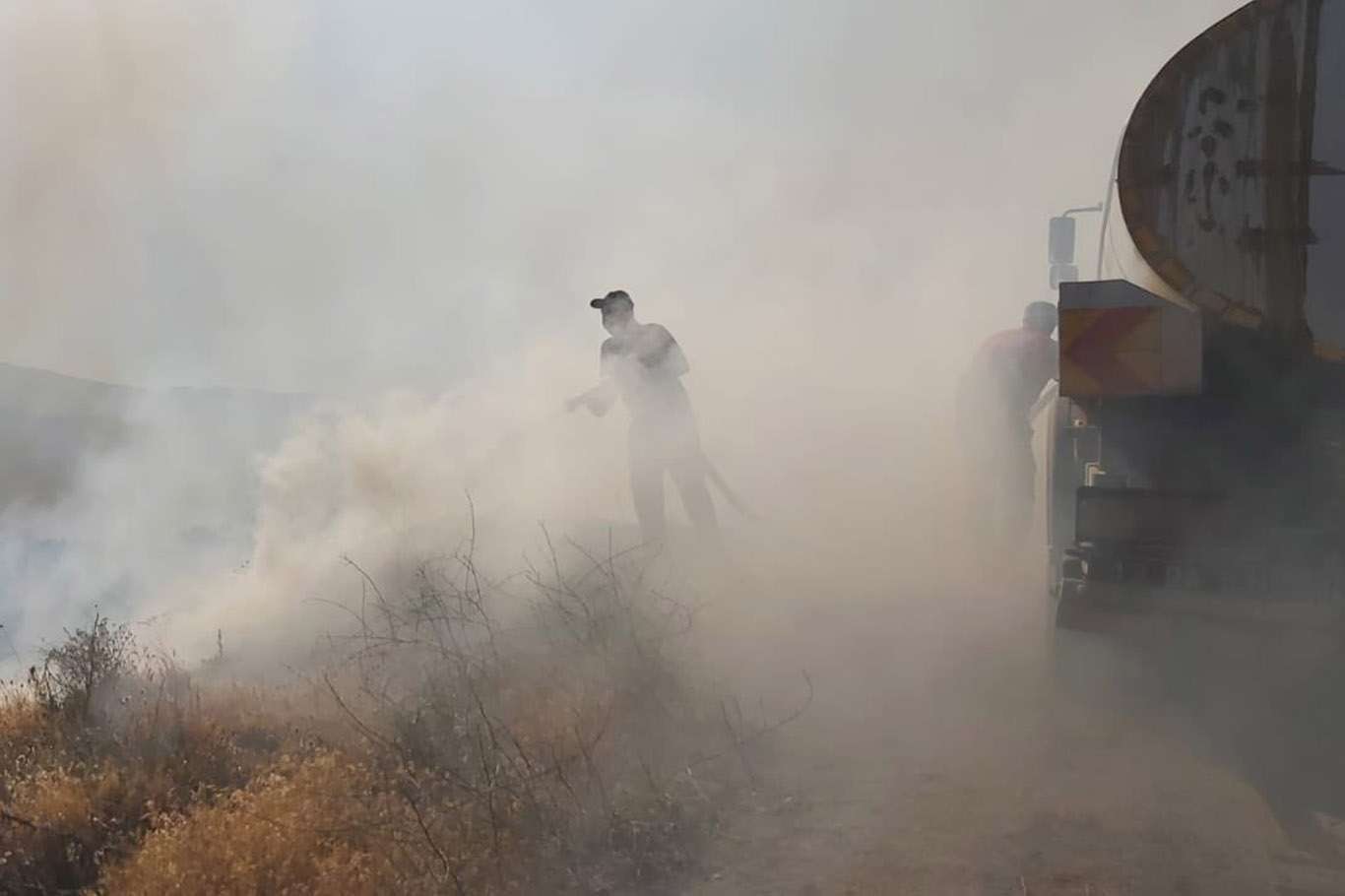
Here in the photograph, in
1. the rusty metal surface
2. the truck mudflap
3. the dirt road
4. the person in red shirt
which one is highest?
the rusty metal surface

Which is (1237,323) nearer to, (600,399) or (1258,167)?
(1258,167)

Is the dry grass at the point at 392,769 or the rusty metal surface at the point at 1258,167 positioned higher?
the rusty metal surface at the point at 1258,167

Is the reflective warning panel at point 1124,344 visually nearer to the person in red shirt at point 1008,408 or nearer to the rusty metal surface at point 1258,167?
the rusty metal surface at point 1258,167

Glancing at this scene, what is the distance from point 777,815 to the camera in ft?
14.1

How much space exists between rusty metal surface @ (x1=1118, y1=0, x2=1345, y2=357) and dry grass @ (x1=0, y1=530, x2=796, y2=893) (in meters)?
2.71

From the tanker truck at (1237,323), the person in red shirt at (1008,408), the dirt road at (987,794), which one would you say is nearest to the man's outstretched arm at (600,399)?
the dirt road at (987,794)

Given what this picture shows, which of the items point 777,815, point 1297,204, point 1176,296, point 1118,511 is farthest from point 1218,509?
point 777,815

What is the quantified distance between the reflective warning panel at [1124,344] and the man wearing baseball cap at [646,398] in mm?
3897

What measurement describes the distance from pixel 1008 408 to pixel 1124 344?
A: 3699 millimetres

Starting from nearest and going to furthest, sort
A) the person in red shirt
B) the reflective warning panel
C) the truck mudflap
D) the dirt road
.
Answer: the dirt road, the truck mudflap, the reflective warning panel, the person in red shirt

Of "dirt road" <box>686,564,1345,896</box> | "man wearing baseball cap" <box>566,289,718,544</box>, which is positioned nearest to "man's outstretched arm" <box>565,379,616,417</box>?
Result: "man wearing baseball cap" <box>566,289,718,544</box>

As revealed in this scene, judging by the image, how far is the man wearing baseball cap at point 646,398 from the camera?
27.2 ft

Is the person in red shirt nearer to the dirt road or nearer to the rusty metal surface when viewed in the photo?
the dirt road

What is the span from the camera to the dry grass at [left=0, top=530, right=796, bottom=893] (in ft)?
12.2
